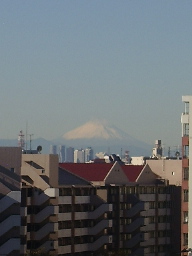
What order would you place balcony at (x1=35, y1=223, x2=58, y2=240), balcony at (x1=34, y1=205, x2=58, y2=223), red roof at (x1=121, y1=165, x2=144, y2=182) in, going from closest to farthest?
balcony at (x1=34, y1=205, x2=58, y2=223) → balcony at (x1=35, y1=223, x2=58, y2=240) → red roof at (x1=121, y1=165, x2=144, y2=182)

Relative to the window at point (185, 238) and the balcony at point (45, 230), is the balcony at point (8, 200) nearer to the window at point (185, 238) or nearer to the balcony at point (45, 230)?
the balcony at point (45, 230)

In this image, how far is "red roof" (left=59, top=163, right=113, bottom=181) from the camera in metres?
142

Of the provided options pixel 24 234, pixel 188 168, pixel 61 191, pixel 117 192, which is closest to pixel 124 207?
pixel 117 192

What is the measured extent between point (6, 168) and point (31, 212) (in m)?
9.60

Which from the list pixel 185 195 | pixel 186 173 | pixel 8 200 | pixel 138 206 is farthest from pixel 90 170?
pixel 186 173

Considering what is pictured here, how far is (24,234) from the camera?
388ft

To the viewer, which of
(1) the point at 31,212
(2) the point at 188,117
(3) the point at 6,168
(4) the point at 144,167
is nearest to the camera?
(2) the point at 188,117

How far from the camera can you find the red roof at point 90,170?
5600 inches

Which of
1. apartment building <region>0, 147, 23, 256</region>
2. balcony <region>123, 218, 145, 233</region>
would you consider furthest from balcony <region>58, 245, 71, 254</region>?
balcony <region>123, 218, 145, 233</region>

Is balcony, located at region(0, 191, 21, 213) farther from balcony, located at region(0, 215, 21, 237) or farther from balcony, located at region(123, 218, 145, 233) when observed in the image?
balcony, located at region(123, 218, 145, 233)

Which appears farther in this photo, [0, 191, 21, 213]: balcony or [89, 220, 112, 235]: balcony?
[89, 220, 112, 235]: balcony

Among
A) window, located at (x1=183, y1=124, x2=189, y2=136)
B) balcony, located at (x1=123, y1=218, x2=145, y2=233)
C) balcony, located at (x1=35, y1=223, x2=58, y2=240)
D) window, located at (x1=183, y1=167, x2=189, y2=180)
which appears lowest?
balcony, located at (x1=123, y1=218, x2=145, y2=233)

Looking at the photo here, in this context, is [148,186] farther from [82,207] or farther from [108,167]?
[82,207]

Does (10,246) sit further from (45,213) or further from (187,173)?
(187,173)
